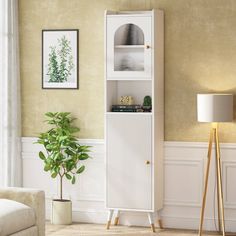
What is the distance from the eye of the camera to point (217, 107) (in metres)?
6.07

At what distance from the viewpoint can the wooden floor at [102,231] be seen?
21.0 feet

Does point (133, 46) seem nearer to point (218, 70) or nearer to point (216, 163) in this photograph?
point (218, 70)

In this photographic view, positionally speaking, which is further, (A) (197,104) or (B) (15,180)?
(B) (15,180)

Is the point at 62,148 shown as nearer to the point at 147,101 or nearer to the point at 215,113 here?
the point at 147,101

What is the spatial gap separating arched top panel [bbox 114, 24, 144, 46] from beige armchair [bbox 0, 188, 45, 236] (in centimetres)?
183

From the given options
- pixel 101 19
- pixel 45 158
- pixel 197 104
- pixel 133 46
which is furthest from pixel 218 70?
pixel 45 158

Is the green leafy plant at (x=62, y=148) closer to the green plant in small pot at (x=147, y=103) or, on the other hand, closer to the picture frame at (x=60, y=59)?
the picture frame at (x=60, y=59)

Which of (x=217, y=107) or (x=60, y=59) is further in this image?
(x=60, y=59)

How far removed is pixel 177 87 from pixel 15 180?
1.93 m

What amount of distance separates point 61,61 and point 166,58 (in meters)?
1.10

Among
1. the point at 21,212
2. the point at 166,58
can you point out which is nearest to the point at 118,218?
the point at 166,58

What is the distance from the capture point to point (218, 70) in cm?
647

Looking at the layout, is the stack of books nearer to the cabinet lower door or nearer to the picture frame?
the cabinet lower door

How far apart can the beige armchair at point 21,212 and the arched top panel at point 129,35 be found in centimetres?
183
